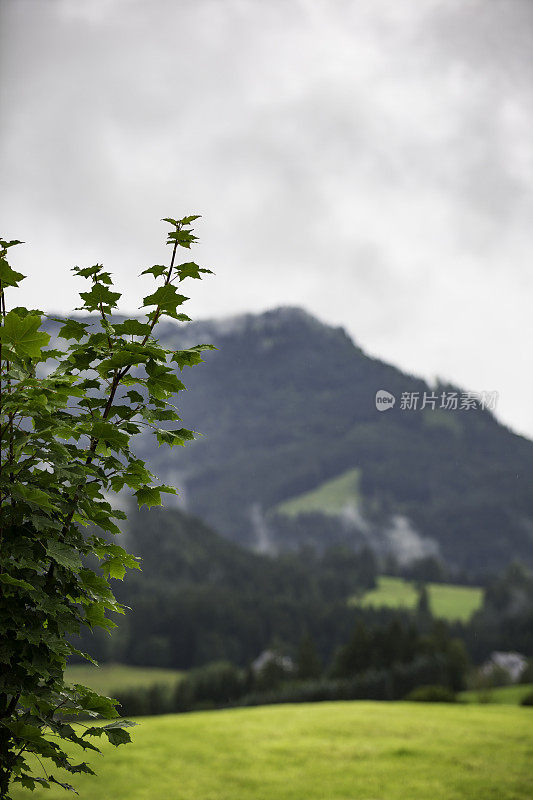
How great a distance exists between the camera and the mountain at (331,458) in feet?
412

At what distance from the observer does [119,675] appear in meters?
57.5

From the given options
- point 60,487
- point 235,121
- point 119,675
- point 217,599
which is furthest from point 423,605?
point 60,487

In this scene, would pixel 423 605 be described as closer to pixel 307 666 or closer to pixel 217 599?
pixel 217 599

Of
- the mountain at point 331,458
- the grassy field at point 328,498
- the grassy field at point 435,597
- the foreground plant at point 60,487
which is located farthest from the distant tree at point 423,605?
the foreground plant at point 60,487

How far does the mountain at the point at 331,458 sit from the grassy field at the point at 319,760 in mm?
98412

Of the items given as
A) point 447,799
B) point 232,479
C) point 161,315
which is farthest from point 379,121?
point 232,479

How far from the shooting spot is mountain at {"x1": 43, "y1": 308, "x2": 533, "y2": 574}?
125688 mm

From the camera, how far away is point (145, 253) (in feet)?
17.6

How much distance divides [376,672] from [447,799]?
967 inches

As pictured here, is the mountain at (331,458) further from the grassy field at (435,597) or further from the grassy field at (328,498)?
the grassy field at (435,597)

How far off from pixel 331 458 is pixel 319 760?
153m

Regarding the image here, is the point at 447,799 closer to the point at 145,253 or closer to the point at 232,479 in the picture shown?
the point at 145,253

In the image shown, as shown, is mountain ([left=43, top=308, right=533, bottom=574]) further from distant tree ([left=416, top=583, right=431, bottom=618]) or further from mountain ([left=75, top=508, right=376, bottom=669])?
distant tree ([left=416, top=583, right=431, bottom=618])

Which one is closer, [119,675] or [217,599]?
[119,675]
